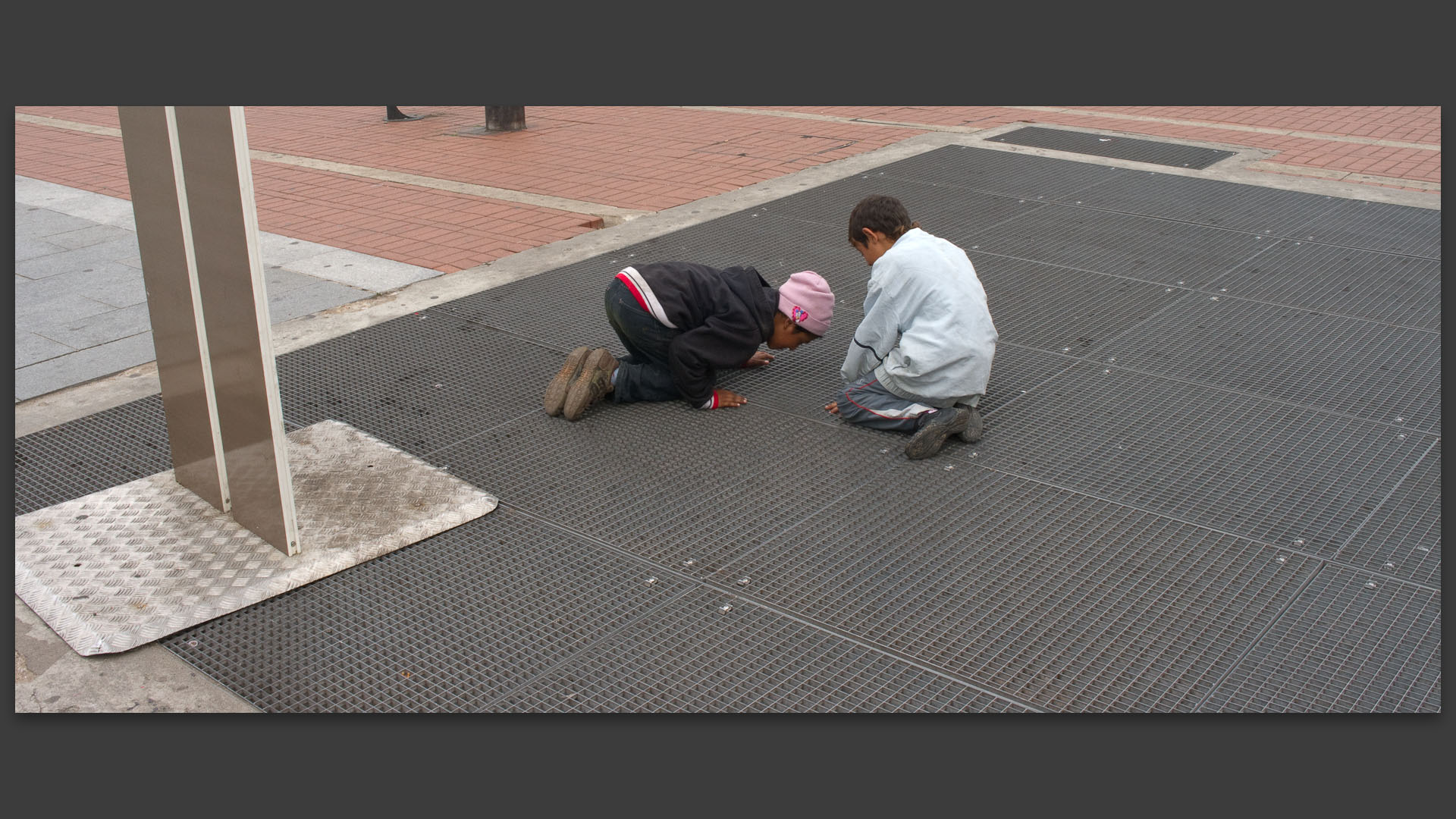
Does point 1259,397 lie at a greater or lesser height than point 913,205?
lesser

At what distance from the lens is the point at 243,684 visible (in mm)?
3062

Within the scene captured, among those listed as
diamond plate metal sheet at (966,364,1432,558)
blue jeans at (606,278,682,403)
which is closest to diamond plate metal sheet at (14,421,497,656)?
blue jeans at (606,278,682,403)

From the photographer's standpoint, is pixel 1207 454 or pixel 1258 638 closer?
pixel 1258 638

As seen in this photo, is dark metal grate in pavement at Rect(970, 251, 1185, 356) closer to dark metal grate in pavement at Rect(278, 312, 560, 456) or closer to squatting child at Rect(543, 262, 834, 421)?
squatting child at Rect(543, 262, 834, 421)

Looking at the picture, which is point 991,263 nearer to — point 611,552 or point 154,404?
point 611,552

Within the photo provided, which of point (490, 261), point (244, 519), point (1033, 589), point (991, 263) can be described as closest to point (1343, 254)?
point (991, 263)

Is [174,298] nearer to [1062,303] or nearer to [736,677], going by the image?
[736,677]

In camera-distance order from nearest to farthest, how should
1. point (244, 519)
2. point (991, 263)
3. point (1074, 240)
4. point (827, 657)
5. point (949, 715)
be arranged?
point (949, 715), point (827, 657), point (244, 519), point (991, 263), point (1074, 240)

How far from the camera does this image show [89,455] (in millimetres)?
4297

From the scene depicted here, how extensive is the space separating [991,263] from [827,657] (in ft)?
12.1

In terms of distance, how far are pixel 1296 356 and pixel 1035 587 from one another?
2340 millimetres

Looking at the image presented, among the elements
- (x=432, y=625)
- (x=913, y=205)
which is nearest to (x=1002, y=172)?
(x=913, y=205)

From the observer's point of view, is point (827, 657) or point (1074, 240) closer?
point (827, 657)

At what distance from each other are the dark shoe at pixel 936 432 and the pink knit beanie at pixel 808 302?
62cm
